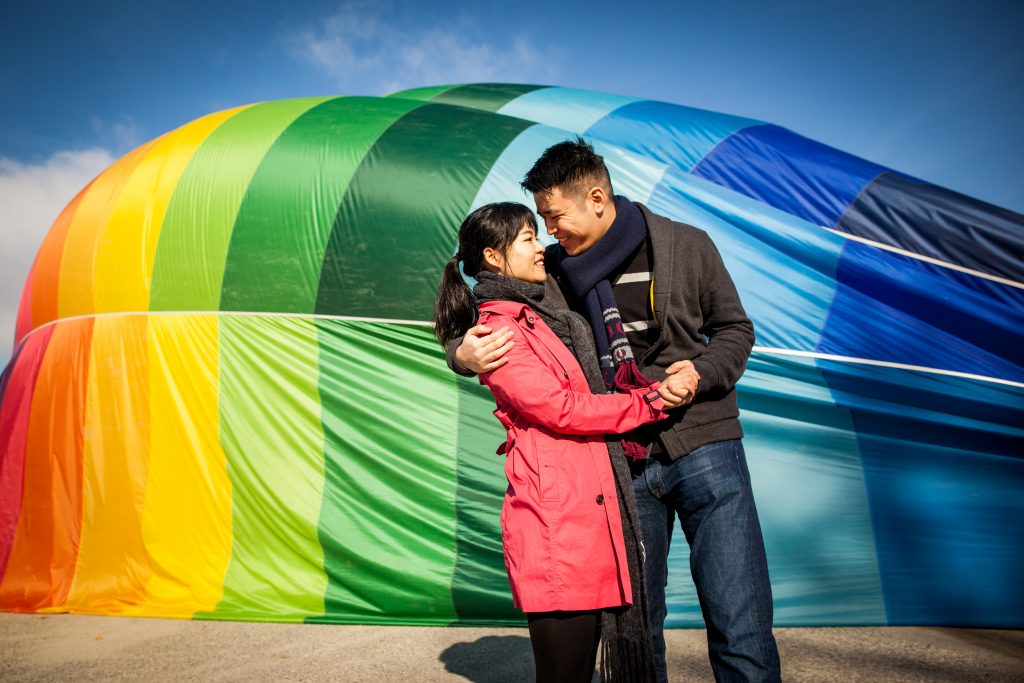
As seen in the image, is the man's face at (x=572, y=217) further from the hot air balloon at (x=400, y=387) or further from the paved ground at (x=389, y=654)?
the paved ground at (x=389, y=654)

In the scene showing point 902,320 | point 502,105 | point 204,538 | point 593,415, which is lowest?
point 204,538

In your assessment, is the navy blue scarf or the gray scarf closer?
the gray scarf

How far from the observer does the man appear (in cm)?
179

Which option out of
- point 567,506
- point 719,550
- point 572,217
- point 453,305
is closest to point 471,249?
point 453,305

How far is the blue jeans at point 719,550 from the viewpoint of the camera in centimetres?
175

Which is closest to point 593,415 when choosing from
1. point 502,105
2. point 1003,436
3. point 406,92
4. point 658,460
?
point 658,460

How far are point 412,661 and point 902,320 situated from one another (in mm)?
2938

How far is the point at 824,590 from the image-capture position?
3.33 metres

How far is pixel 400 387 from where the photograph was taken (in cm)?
384

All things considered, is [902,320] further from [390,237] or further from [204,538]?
[204,538]

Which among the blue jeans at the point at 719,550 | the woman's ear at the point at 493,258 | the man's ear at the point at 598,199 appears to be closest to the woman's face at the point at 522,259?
the woman's ear at the point at 493,258

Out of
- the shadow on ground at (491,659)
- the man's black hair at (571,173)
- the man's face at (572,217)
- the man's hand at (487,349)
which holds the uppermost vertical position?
→ the man's black hair at (571,173)

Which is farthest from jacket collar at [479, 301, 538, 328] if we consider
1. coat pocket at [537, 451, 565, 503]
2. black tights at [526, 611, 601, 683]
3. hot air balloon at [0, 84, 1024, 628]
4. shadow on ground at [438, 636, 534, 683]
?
hot air balloon at [0, 84, 1024, 628]

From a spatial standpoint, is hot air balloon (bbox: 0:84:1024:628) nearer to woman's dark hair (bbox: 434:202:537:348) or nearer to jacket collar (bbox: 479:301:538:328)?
woman's dark hair (bbox: 434:202:537:348)
